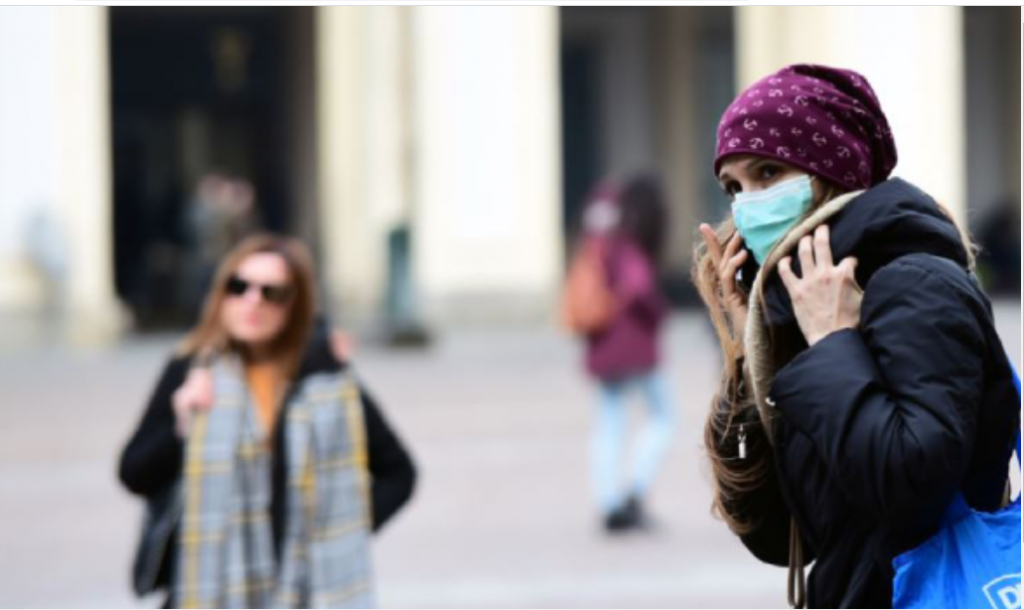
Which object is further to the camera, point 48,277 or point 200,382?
point 48,277

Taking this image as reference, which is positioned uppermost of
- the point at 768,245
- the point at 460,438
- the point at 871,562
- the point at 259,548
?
the point at 768,245

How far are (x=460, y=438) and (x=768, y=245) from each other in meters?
9.13

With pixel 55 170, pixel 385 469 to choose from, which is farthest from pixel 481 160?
pixel 385 469

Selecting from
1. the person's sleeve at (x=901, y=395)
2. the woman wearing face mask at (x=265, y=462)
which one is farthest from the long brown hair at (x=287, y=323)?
the person's sleeve at (x=901, y=395)

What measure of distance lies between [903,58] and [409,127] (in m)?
5.98

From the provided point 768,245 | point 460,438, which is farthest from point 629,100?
point 768,245

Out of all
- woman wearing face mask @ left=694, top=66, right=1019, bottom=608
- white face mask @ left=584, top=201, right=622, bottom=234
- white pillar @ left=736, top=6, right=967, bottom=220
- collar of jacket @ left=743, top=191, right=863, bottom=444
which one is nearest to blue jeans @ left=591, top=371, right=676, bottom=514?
white face mask @ left=584, top=201, right=622, bottom=234

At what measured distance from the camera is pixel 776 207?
7.93 feet

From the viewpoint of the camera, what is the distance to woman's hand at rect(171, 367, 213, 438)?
4.23 m

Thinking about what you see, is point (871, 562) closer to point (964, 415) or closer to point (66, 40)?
point (964, 415)

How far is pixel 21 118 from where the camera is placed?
18641 mm

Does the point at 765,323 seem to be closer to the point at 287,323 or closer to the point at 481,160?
the point at 287,323

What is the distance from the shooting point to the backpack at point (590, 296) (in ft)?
28.2

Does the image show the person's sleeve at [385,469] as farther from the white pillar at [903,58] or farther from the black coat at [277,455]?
the white pillar at [903,58]
